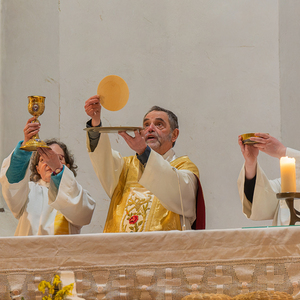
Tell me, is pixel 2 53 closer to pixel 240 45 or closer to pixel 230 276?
pixel 240 45

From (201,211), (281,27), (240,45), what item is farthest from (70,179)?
(281,27)

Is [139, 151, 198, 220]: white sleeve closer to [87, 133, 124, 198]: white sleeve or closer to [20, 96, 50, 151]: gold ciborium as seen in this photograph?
[87, 133, 124, 198]: white sleeve

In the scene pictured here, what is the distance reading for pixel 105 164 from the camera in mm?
3625

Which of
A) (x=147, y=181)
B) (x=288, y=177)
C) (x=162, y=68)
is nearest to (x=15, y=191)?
(x=147, y=181)

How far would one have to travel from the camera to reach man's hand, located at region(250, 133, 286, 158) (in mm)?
2992

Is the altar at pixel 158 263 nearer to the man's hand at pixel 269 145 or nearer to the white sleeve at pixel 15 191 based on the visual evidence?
the man's hand at pixel 269 145

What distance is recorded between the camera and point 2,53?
518 cm

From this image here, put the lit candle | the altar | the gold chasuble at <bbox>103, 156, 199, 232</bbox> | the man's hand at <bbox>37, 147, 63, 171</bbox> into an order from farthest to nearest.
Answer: the gold chasuble at <bbox>103, 156, 199, 232</bbox> → the man's hand at <bbox>37, 147, 63, 171</bbox> → the lit candle → the altar

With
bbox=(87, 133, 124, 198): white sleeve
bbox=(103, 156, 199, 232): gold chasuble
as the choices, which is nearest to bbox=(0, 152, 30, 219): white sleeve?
bbox=(87, 133, 124, 198): white sleeve

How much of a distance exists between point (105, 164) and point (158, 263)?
164cm

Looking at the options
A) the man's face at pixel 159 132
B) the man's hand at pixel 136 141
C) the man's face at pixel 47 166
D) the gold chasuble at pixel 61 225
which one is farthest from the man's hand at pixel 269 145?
the man's face at pixel 47 166

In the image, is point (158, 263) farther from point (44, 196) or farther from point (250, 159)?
point (44, 196)

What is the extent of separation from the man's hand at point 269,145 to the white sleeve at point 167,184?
0.55 metres

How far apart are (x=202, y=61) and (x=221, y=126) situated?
2.38ft
